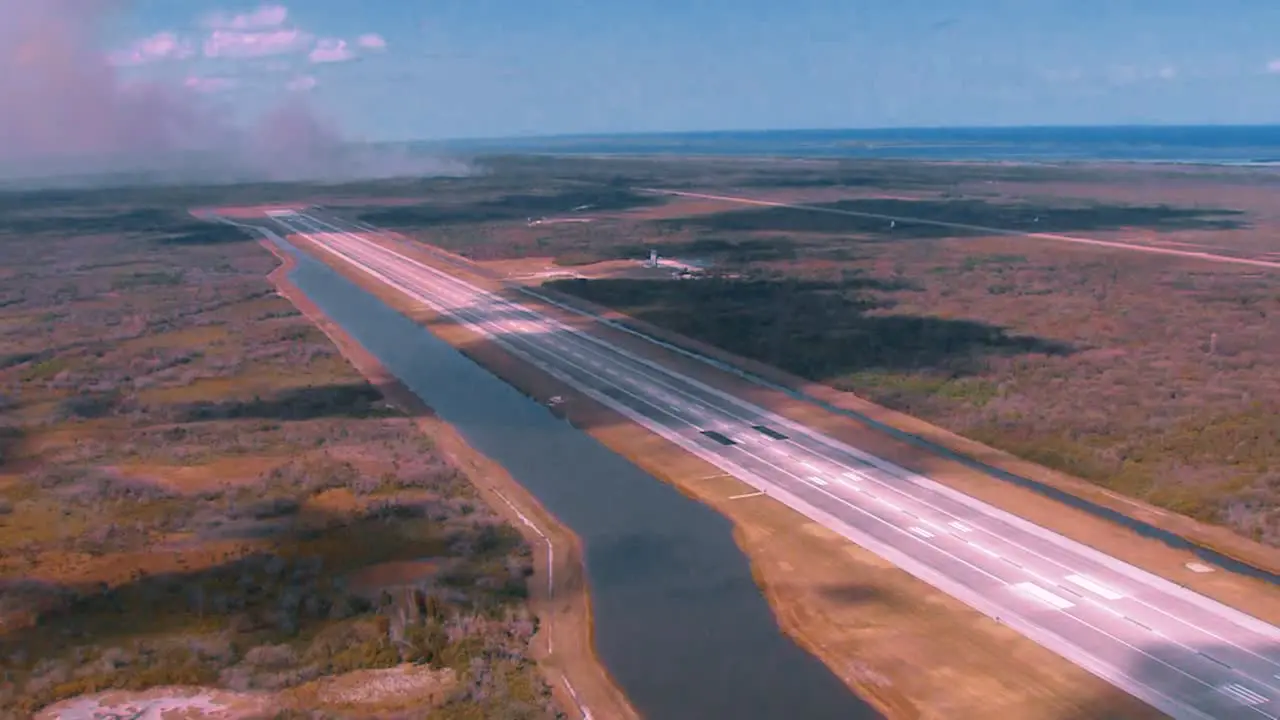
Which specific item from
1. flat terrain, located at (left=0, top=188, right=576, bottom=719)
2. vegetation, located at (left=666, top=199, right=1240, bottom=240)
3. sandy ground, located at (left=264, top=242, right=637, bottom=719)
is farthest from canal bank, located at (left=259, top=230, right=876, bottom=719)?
vegetation, located at (left=666, top=199, right=1240, bottom=240)

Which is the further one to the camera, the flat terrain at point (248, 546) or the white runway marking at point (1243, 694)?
the flat terrain at point (248, 546)

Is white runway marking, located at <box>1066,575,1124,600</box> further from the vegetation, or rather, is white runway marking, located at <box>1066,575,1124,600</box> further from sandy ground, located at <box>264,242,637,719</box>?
the vegetation

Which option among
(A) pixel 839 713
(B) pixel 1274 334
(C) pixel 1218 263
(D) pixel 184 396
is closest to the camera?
(A) pixel 839 713

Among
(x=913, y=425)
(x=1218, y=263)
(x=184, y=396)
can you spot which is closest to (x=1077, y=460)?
(x=913, y=425)

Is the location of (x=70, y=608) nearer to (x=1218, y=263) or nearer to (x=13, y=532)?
(x=13, y=532)

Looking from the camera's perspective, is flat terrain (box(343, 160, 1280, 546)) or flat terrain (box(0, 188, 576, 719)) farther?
flat terrain (box(343, 160, 1280, 546))

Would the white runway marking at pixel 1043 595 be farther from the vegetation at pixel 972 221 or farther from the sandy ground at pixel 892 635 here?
the vegetation at pixel 972 221

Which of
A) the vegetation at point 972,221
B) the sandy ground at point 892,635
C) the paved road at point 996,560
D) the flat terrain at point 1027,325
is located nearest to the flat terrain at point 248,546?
the sandy ground at point 892,635
